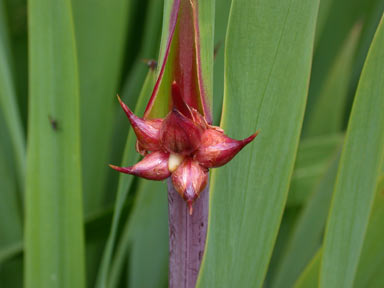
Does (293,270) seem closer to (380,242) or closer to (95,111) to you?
(380,242)

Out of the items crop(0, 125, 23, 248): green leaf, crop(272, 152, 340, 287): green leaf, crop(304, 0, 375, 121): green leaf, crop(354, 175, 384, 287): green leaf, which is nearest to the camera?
crop(354, 175, 384, 287): green leaf

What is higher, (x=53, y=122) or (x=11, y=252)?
(x=53, y=122)

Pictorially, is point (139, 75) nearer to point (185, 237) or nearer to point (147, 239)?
point (147, 239)

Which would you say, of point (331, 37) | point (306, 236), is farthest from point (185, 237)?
point (331, 37)

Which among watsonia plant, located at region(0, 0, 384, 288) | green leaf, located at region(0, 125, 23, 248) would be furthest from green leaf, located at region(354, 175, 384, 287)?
green leaf, located at region(0, 125, 23, 248)

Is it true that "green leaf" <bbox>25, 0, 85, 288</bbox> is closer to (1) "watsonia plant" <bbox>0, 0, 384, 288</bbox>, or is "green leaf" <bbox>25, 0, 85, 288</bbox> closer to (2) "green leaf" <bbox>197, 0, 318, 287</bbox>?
(1) "watsonia plant" <bbox>0, 0, 384, 288</bbox>

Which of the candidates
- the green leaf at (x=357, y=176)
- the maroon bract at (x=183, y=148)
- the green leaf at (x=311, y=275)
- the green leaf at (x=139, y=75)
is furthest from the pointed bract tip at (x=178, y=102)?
the green leaf at (x=139, y=75)

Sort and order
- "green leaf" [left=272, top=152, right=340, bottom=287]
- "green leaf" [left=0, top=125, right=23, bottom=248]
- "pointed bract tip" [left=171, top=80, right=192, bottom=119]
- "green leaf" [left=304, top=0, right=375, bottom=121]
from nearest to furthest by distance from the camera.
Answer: "pointed bract tip" [left=171, top=80, right=192, bottom=119], "green leaf" [left=272, top=152, right=340, bottom=287], "green leaf" [left=0, top=125, right=23, bottom=248], "green leaf" [left=304, top=0, right=375, bottom=121]
